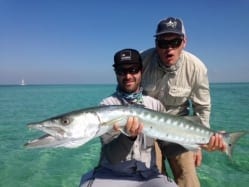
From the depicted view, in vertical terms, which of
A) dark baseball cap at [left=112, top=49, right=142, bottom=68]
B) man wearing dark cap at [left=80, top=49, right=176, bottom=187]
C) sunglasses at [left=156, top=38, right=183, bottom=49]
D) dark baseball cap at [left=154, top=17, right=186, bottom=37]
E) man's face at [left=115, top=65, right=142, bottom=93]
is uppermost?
dark baseball cap at [left=154, top=17, right=186, bottom=37]

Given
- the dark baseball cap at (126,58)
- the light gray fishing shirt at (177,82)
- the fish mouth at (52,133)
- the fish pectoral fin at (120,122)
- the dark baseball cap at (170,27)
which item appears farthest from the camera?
the light gray fishing shirt at (177,82)

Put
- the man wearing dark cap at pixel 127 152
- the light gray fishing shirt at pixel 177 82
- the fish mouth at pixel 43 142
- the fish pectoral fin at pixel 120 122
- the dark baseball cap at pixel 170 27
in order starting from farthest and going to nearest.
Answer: the light gray fishing shirt at pixel 177 82 < the dark baseball cap at pixel 170 27 < the man wearing dark cap at pixel 127 152 < the fish pectoral fin at pixel 120 122 < the fish mouth at pixel 43 142

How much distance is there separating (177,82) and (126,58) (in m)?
1.00

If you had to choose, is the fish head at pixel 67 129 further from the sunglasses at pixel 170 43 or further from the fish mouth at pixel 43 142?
the sunglasses at pixel 170 43

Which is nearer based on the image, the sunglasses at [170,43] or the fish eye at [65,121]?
the fish eye at [65,121]

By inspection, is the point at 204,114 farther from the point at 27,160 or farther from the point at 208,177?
the point at 27,160

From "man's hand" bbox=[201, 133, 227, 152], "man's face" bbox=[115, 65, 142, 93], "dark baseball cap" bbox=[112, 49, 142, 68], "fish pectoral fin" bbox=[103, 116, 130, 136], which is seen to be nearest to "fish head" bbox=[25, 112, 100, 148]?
"fish pectoral fin" bbox=[103, 116, 130, 136]

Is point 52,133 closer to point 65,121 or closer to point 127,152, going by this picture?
point 65,121

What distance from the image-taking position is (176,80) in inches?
191

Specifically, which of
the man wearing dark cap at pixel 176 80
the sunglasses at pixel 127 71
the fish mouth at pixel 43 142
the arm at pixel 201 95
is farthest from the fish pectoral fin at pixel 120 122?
the arm at pixel 201 95

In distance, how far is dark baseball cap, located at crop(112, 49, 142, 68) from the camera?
429 cm

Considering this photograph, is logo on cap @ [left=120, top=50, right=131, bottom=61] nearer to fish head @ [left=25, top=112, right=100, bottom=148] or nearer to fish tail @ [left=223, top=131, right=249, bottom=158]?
fish head @ [left=25, top=112, right=100, bottom=148]

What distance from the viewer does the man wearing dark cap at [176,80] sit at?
15.0 ft

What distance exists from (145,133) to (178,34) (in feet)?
4.94
